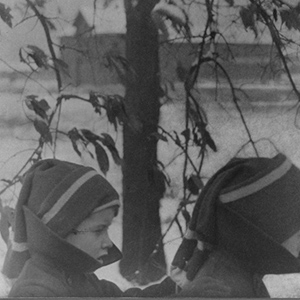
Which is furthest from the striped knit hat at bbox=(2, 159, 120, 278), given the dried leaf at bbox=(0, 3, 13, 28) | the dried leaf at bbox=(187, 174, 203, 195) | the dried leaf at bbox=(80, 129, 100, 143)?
the dried leaf at bbox=(0, 3, 13, 28)

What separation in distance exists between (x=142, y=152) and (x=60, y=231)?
0.43 meters

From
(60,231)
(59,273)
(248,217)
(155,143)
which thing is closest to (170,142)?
(155,143)

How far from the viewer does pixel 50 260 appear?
4.39 metres

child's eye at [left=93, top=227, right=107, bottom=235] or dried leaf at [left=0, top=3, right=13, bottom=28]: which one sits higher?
dried leaf at [left=0, top=3, right=13, bottom=28]

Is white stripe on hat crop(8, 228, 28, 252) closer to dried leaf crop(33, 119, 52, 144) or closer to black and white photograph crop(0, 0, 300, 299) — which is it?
black and white photograph crop(0, 0, 300, 299)

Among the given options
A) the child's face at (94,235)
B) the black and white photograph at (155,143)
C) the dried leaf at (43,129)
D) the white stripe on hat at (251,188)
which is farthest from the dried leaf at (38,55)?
the white stripe on hat at (251,188)

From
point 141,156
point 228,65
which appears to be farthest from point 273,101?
point 141,156

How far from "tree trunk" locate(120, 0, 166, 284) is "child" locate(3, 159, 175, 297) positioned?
0.21ft

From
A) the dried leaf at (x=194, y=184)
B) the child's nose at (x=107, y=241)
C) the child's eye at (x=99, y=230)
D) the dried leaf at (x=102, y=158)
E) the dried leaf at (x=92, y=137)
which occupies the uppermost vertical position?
the dried leaf at (x=92, y=137)

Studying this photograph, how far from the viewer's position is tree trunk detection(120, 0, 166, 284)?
4.43m

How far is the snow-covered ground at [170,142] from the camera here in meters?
4.41

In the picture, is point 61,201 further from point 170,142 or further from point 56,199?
point 170,142

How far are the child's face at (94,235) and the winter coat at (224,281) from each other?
35cm

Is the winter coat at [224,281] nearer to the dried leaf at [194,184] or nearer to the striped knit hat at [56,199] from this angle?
the dried leaf at [194,184]
